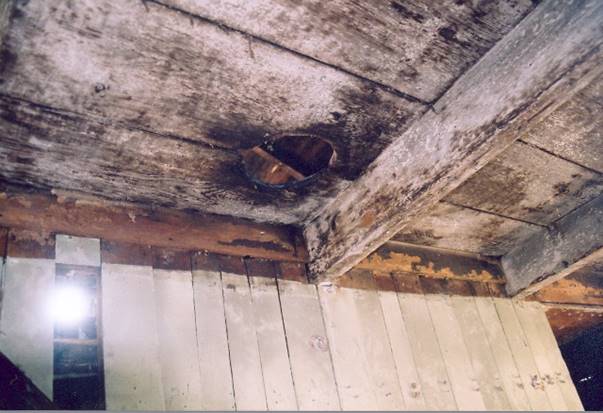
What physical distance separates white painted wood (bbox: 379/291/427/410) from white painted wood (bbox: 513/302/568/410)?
1056 millimetres

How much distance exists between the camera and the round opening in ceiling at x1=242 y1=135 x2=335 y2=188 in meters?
2.19

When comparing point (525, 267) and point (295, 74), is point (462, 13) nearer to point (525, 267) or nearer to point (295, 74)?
point (295, 74)

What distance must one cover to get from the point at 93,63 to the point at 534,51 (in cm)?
143

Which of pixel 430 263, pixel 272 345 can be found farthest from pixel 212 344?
pixel 430 263

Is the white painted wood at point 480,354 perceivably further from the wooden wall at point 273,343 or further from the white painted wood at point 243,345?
the white painted wood at point 243,345

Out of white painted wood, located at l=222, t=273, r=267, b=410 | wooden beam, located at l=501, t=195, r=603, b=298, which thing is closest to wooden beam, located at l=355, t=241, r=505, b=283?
wooden beam, located at l=501, t=195, r=603, b=298

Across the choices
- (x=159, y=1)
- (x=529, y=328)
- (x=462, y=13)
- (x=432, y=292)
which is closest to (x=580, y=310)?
(x=529, y=328)

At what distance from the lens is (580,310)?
3.74 m

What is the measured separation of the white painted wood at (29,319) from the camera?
166 centimetres

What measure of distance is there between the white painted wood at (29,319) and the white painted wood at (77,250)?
69mm

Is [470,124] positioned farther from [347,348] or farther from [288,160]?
[347,348]

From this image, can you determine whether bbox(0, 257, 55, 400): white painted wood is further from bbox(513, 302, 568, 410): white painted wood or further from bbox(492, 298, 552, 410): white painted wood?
bbox(513, 302, 568, 410): white painted wood

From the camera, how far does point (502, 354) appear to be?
2.98m

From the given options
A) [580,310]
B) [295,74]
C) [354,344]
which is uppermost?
[295,74]
